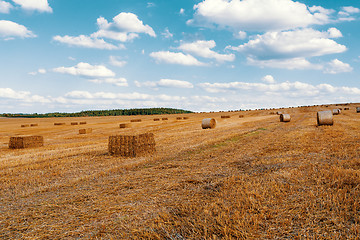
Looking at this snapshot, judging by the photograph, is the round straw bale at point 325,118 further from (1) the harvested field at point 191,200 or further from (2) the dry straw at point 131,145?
(2) the dry straw at point 131,145

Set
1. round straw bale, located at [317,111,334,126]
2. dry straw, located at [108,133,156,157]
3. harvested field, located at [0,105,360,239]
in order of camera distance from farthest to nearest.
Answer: round straw bale, located at [317,111,334,126] < dry straw, located at [108,133,156,157] < harvested field, located at [0,105,360,239]

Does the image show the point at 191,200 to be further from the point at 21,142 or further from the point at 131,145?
the point at 21,142

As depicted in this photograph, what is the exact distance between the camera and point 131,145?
13.8 meters

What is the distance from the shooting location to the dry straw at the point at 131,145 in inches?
541

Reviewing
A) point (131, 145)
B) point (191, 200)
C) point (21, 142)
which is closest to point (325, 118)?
point (131, 145)

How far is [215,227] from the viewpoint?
4.58 metres

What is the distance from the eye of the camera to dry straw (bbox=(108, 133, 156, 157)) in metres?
13.7

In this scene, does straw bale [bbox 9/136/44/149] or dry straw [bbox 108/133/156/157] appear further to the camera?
straw bale [bbox 9/136/44/149]

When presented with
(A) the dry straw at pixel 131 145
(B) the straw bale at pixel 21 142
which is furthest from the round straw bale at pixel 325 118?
(B) the straw bale at pixel 21 142

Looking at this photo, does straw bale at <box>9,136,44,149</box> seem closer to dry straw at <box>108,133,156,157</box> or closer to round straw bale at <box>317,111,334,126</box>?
dry straw at <box>108,133,156,157</box>

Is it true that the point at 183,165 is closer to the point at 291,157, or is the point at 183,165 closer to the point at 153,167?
the point at 153,167

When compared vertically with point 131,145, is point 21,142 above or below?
below

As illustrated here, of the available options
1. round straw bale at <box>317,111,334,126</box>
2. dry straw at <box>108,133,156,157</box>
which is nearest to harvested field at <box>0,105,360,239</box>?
dry straw at <box>108,133,156,157</box>

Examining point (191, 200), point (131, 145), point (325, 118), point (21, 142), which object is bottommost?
point (191, 200)
